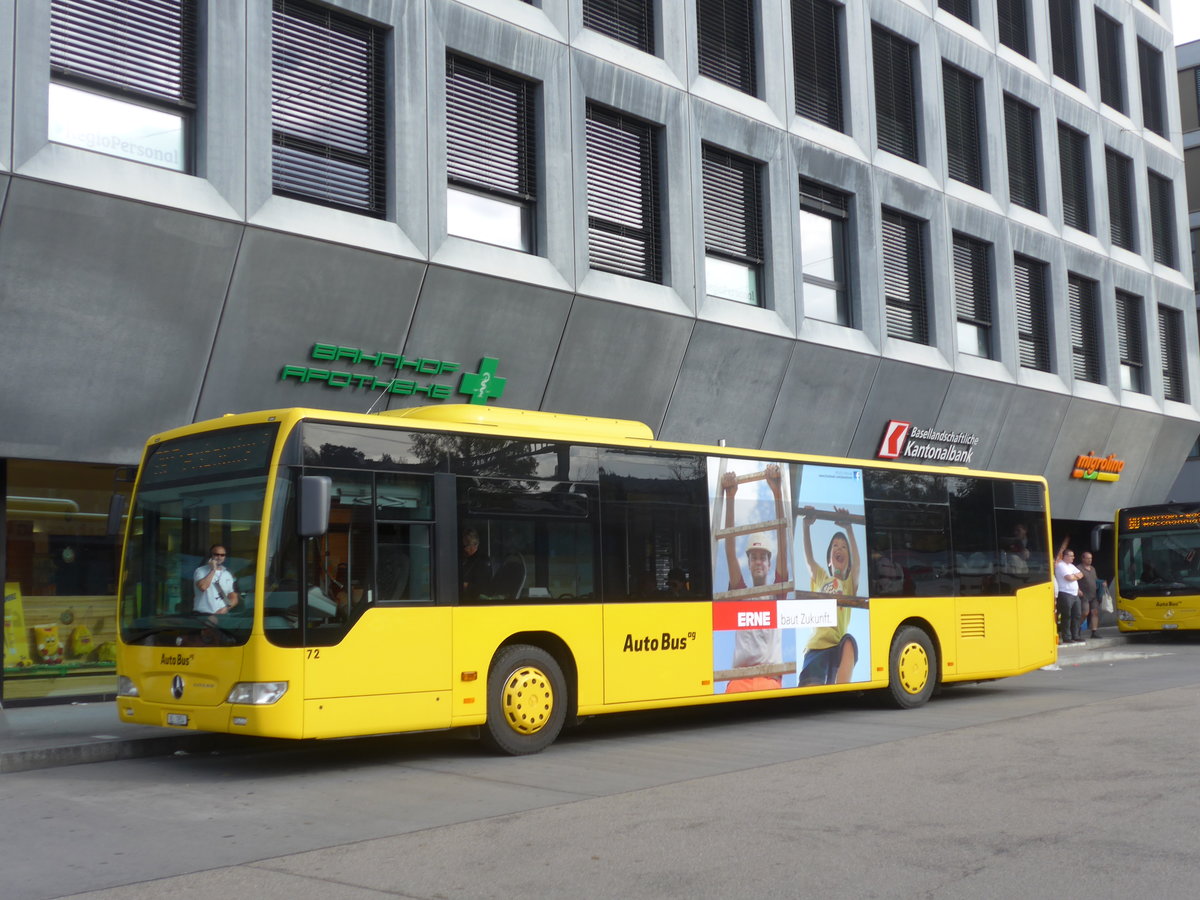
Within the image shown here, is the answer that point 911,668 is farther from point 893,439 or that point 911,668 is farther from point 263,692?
point 893,439

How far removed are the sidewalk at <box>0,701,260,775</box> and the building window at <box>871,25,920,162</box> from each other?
54.5ft

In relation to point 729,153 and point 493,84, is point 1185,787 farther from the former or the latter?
point 729,153

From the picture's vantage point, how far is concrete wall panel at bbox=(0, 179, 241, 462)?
40.1 ft

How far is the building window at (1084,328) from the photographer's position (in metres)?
28.2

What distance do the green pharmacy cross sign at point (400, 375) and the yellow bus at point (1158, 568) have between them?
51.1ft

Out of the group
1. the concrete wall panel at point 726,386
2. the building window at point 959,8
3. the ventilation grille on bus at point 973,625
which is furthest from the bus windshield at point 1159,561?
the ventilation grille on bus at point 973,625

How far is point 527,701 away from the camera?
10750mm

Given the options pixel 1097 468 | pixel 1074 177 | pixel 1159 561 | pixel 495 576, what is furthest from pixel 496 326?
pixel 1097 468

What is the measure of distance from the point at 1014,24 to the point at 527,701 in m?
22.3

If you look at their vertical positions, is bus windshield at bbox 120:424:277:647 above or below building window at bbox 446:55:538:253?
below

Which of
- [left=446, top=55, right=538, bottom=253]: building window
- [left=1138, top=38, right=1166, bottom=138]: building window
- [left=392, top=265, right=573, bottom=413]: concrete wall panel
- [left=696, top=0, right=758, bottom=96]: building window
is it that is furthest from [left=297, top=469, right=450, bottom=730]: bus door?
[left=1138, top=38, right=1166, bottom=138]: building window

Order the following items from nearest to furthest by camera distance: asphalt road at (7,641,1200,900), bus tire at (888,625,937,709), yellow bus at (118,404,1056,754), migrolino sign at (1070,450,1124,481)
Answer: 1. asphalt road at (7,641,1200,900)
2. yellow bus at (118,404,1056,754)
3. bus tire at (888,625,937,709)
4. migrolino sign at (1070,450,1124,481)

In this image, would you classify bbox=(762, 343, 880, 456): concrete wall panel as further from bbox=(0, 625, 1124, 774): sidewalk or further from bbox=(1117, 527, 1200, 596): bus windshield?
bbox=(0, 625, 1124, 774): sidewalk

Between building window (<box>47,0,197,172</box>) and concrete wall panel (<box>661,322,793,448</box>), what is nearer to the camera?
building window (<box>47,0,197,172</box>)
